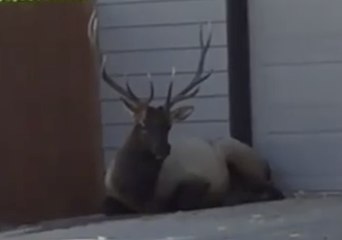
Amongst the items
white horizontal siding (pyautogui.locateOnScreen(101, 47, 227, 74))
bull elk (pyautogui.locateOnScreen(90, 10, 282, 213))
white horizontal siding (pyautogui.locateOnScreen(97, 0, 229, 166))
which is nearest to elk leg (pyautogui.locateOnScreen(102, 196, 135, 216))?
bull elk (pyautogui.locateOnScreen(90, 10, 282, 213))

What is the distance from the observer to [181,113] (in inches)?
283

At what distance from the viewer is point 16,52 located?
802 cm

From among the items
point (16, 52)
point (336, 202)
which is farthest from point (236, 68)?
point (336, 202)

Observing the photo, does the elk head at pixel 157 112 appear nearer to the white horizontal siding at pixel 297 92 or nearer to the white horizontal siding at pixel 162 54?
the white horizontal siding at pixel 162 54

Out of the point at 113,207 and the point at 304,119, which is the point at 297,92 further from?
the point at 113,207

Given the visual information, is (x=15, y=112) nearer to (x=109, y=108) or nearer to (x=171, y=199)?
(x=109, y=108)

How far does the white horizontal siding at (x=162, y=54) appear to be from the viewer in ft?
25.3

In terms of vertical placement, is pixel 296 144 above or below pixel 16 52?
below

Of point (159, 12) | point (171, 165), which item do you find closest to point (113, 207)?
point (171, 165)

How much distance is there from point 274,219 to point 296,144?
15.6ft

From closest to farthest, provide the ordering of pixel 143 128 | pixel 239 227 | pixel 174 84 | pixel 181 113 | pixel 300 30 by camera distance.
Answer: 1. pixel 239 227
2. pixel 143 128
3. pixel 181 113
4. pixel 300 30
5. pixel 174 84

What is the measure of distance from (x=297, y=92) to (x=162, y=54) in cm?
87

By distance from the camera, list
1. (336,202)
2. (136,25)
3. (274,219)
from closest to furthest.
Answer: (274,219) → (336,202) → (136,25)

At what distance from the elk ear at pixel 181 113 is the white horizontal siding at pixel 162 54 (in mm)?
487
